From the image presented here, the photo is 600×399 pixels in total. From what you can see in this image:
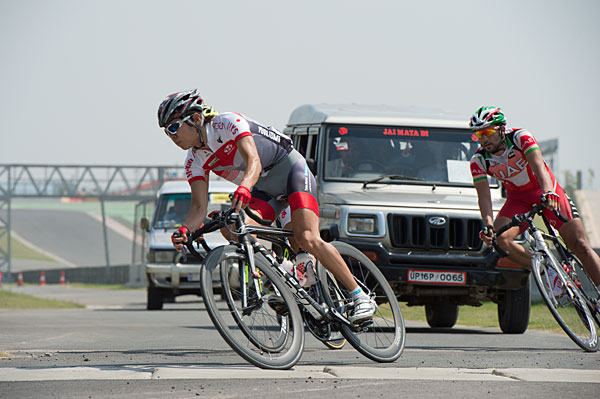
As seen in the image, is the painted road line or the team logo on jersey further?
the team logo on jersey

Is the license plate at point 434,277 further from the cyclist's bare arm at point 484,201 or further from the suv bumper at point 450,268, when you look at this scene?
the cyclist's bare arm at point 484,201

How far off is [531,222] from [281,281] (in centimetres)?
309

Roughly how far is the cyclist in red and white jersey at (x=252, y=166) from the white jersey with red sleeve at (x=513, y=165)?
2.56 m

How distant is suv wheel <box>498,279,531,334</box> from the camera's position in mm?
11922

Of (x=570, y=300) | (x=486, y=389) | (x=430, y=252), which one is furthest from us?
(x=430, y=252)

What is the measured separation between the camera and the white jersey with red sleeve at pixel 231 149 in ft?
23.0

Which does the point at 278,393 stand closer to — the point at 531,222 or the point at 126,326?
the point at 531,222

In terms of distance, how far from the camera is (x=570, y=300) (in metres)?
8.70

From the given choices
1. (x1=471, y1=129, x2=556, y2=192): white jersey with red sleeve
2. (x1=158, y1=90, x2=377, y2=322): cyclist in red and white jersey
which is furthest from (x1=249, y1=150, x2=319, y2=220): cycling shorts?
(x1=471, y1=129, x2=556, y2=192): white jersey with red sleeve

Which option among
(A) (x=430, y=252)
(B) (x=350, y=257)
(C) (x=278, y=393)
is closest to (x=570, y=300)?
(B) (x=350, y=257)

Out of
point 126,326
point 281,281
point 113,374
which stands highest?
point 281,281

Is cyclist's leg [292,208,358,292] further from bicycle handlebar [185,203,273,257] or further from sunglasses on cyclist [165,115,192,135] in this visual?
sunglasses on cyclist [165,115,192,135]

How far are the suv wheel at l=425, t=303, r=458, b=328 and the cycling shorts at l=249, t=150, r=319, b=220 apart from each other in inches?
274

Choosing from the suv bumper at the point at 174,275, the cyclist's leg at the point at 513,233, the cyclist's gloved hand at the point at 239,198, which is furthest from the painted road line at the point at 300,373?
the suv bumper at the point at 174,275
